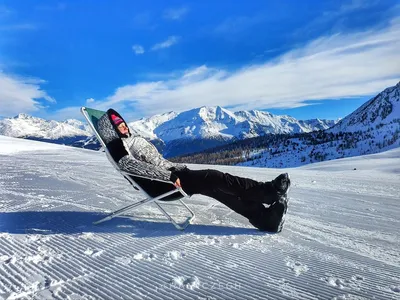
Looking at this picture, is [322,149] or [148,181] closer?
[148,181]

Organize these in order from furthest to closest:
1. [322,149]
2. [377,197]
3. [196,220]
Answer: [322,149] → [377,197] → [196,220]

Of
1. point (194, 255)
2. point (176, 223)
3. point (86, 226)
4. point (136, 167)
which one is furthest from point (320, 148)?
point (194, 255)

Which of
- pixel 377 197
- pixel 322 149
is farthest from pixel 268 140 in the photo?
pixel 377 197

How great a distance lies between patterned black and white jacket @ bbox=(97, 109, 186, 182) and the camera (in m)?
3.44

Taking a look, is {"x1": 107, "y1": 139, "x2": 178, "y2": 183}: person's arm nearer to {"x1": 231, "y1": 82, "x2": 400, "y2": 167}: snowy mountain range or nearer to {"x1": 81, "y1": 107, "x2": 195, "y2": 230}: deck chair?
{"x1": 81, "y1": 107, "x2": 195, "y2": 230}: deck chair

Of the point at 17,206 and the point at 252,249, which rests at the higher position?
the point at 17,206

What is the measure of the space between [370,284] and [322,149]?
457 feet

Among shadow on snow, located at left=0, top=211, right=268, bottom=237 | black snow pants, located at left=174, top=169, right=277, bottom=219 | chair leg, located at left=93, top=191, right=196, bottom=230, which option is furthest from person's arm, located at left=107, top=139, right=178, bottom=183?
shadow on snow, located at left=0, top=211, right=268, bottom=237

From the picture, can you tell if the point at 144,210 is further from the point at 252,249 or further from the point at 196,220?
the point at 252,249

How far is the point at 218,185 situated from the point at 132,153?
4.08 ft

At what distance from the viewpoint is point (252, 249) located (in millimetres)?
2918

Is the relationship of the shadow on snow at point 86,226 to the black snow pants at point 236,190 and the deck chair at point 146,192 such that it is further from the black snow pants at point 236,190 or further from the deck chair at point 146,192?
the black snow pants at point 236,190

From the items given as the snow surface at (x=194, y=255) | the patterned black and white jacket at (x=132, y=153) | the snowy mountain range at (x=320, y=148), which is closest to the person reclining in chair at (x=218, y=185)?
the patterned black and white jacket at (x=132, y=153)

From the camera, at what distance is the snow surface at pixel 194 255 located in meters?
2.15
